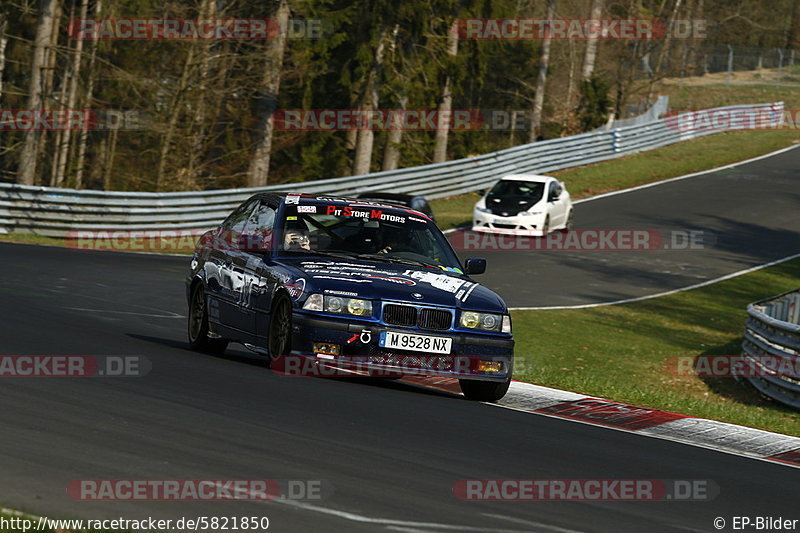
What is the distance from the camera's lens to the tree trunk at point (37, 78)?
1236 inches

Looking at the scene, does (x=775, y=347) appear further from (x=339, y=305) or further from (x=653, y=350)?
(x=339, y=305)

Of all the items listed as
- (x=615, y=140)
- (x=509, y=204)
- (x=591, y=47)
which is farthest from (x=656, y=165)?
(x=591, y=47)

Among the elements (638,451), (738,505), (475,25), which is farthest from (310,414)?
(475,25)

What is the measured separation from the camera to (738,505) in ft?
22.0

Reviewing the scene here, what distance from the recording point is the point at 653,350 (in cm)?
1889

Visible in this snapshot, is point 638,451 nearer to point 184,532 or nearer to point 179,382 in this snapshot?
point 179,382

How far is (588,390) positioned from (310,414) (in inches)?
173

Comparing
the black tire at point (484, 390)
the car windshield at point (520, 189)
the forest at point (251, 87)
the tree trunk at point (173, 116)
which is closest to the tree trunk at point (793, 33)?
the forest at point (251, 87)

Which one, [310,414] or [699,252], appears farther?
[699,252]

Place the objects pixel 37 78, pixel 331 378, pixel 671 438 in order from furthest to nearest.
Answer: pixel 37 78 → pixel 331 378 → pixel 671 438

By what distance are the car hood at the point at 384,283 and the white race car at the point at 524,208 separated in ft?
64.5

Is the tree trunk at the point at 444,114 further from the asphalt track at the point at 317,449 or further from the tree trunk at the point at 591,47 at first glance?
the asphalt track at the point at 317,449

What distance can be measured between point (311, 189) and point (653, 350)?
15.4 metres

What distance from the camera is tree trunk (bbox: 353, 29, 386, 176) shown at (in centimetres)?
4212
